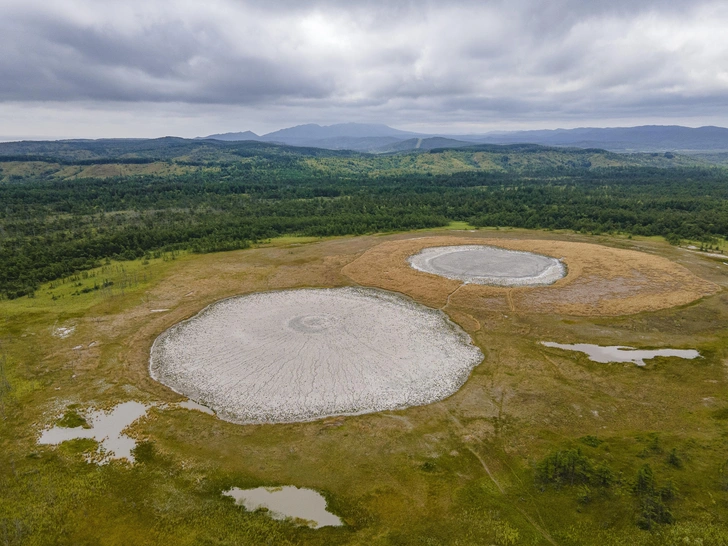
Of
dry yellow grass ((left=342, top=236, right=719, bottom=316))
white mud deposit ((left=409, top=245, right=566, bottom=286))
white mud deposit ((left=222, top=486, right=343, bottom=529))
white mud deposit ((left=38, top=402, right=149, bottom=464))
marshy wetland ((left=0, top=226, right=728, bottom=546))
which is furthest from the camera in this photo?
white mud deposit ((left=409, top=245, right=566, bottom=286))

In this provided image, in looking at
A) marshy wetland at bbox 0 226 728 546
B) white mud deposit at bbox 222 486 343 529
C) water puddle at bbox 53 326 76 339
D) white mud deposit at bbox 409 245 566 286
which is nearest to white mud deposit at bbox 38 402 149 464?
marshy wetland at bbox 0 226 728 546

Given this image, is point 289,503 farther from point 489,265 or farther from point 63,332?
point 489,265

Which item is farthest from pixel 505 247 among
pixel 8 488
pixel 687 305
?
pixel 8 488

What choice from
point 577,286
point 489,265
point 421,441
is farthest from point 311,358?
point 489,265

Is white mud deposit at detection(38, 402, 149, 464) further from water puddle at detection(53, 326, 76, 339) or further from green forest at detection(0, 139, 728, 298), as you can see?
green forest at detection(0, 139, 728, 298)

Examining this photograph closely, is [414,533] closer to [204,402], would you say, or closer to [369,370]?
[369,370]

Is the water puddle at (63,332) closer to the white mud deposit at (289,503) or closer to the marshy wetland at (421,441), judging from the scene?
the marshy wetland at (421,441)
